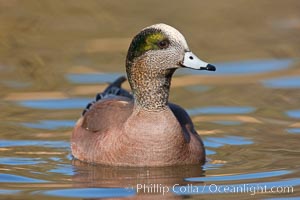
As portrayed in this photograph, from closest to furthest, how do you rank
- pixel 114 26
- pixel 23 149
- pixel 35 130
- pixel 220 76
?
1. pixel 23 149
2. pixel 35 130
3. pixel 220 76
4. pixel 114 26

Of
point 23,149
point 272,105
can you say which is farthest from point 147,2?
point 23,149

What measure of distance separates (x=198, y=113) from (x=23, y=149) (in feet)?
8.31

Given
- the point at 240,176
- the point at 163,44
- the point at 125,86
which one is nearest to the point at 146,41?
the point at 163,44

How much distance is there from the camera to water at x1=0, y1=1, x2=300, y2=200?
33.1 ft

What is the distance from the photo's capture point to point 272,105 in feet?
44.0

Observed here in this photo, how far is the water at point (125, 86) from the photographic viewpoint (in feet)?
33.1

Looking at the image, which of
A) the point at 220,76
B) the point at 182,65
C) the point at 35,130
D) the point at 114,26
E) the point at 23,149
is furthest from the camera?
the point at 114,26

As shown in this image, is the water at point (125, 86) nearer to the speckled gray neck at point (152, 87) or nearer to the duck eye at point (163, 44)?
the speckled gray neck at point (152, 87)

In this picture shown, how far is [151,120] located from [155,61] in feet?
1.91

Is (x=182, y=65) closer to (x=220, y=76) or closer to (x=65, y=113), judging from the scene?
(x=65, y=113)

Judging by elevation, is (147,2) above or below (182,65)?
above

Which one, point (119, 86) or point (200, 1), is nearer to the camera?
point (119, 86)

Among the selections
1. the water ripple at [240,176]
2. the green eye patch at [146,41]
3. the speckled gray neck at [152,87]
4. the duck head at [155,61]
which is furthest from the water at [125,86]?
the green eye patch at [146,41]

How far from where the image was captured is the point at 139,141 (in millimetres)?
10680
